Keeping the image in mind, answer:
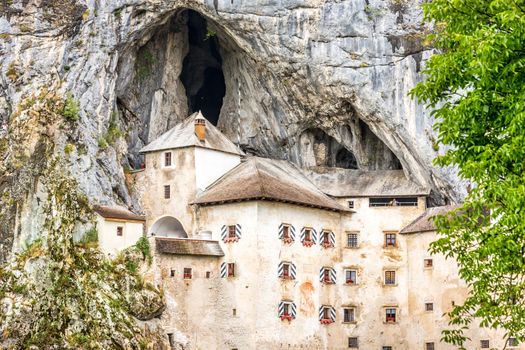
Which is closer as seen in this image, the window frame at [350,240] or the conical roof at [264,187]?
the conical roof at [264,187]

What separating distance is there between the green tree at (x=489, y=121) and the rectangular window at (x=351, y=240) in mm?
41580

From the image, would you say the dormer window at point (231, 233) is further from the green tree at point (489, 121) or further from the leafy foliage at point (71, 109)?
the green tree at point (489, 121)

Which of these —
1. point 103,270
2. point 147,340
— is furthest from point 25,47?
point 147,340

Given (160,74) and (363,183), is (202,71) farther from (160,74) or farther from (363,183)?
(363,183)

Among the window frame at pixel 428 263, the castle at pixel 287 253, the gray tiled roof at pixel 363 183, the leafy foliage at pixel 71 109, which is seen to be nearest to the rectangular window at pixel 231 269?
the castle at pixel 287 253

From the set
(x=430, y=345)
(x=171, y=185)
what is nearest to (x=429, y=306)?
(x=430, y=345)

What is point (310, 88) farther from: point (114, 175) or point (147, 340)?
point (147, 340)

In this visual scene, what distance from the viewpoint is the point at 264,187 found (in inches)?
2495

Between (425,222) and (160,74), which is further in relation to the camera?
(160,74)

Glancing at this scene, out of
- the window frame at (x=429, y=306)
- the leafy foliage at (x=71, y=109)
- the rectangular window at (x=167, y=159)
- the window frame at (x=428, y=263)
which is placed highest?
the leafy foliage at (x=71, y=109)

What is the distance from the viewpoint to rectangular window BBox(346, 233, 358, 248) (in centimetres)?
6781

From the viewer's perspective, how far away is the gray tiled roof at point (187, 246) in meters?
60.7

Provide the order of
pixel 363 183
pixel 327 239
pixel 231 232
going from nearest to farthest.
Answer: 1. pixel 231 232
2. pixel 327 239
3. pixel 363 183

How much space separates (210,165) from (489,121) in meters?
43.9
